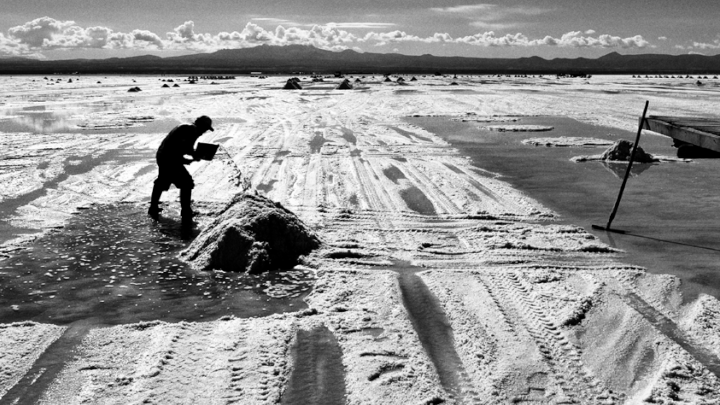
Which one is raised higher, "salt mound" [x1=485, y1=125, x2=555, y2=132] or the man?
the man

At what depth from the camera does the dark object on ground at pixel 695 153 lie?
6508mm

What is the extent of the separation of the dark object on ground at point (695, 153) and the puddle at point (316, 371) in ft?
15.2

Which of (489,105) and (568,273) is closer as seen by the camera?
(568,273)

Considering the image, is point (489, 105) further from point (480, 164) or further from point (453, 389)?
point (453, 389)

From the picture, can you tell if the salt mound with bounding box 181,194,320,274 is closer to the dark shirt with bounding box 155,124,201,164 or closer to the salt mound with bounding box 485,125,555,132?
the dark shirt with bounding box 155,124,201,164

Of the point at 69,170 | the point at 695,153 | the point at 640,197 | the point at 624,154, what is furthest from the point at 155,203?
the point at 624,154

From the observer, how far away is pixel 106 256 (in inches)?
261

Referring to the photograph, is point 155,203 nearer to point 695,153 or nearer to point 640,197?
point 695,153

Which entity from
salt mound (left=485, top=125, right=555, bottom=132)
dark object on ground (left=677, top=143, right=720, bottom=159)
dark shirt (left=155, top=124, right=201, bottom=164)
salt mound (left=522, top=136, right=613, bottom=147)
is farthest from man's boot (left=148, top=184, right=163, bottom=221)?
salt mound (left=485, top=125, right=555, bottom=132)

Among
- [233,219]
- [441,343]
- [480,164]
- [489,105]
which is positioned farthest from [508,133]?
[441,343]

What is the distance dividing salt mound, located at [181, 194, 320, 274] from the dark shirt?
1.53 metres

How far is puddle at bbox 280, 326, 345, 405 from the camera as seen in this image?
12.5 feet

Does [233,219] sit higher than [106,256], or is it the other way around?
[233,219]

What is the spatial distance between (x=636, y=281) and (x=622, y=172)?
20.3ft
